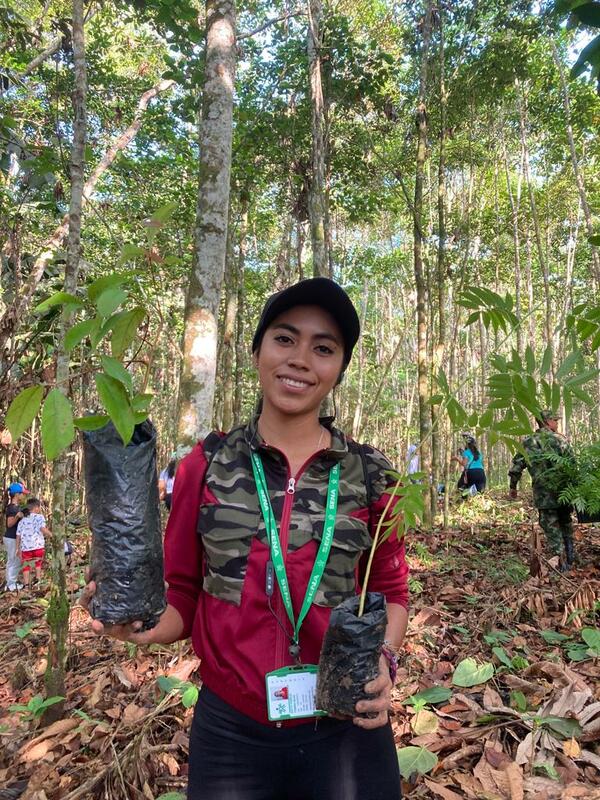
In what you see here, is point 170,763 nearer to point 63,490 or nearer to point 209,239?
point 63,490

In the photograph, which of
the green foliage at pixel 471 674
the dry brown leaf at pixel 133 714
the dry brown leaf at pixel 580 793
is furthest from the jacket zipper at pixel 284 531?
the green foliage at pixel 471 674

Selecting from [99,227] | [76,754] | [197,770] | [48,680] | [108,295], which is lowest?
[76,754]

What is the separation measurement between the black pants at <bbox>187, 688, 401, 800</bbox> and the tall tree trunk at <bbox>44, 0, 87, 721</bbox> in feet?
6.76

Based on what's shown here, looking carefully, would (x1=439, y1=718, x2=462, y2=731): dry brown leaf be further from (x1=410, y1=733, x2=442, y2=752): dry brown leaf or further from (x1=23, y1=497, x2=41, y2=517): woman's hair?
(x1=23, y1=497, x2=41, y2=517): woman's hair

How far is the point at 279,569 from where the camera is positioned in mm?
1299

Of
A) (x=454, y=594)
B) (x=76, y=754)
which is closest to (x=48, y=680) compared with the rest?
(x=76, y=754)

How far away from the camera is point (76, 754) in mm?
2768

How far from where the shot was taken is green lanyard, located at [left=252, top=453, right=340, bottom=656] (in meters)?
1.28

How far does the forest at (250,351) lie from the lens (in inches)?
64.6

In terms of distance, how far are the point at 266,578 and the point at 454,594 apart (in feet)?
13.6

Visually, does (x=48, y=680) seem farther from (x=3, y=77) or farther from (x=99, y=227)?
(x=99, y=227)

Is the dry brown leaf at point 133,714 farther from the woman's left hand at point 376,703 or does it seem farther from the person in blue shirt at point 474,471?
the person in blue shirt at point 474,471

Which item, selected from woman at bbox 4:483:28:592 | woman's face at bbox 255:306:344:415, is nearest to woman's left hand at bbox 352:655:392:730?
woman's face at bbox 255:306:344:415

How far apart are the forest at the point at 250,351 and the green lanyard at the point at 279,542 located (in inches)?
7.2
